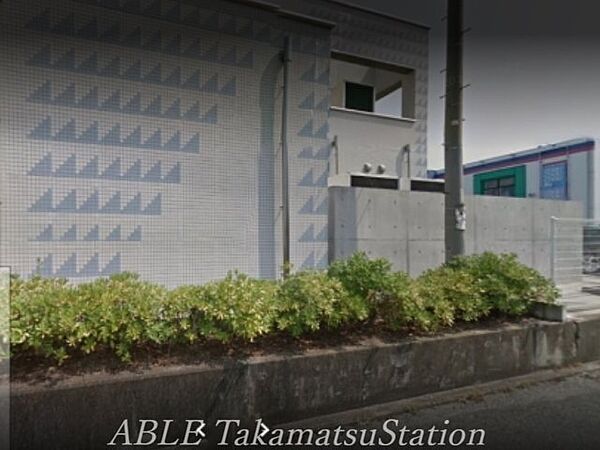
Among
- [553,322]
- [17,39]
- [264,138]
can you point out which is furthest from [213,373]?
[17,39]

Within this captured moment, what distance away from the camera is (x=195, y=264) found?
6059 millimetres

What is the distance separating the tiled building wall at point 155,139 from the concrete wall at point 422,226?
1.54 feet

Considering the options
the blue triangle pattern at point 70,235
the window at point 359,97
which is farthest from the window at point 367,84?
the blue triangle pattern at point 70,235

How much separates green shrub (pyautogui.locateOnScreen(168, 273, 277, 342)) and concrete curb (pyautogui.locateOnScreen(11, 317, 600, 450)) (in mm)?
267

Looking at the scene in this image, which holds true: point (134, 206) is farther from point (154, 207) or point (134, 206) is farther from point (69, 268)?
point (69, 268)

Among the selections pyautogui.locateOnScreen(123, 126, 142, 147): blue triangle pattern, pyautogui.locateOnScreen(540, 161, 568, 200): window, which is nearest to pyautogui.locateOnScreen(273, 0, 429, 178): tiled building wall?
pyautogui.locateOnScreen(123, 126, 142, 147): blue triangle pattern

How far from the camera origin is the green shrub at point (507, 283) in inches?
173

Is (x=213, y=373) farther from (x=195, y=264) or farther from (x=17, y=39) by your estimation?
(x=17, y=39)

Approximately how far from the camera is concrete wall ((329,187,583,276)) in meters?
7.21

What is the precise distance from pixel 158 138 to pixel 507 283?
4979 mm

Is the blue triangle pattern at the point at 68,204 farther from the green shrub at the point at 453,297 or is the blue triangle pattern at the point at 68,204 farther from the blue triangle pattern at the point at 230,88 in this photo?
the green shrub at the point at 453,297

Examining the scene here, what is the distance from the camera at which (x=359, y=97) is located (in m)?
11.4

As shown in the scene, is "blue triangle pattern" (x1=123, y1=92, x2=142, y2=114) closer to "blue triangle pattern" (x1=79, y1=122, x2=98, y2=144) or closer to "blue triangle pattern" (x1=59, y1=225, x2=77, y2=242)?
"blue triangle pattern" (x1=79, y1=122, x2=98, y2=144)

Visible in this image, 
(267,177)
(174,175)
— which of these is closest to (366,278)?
(267,177)
